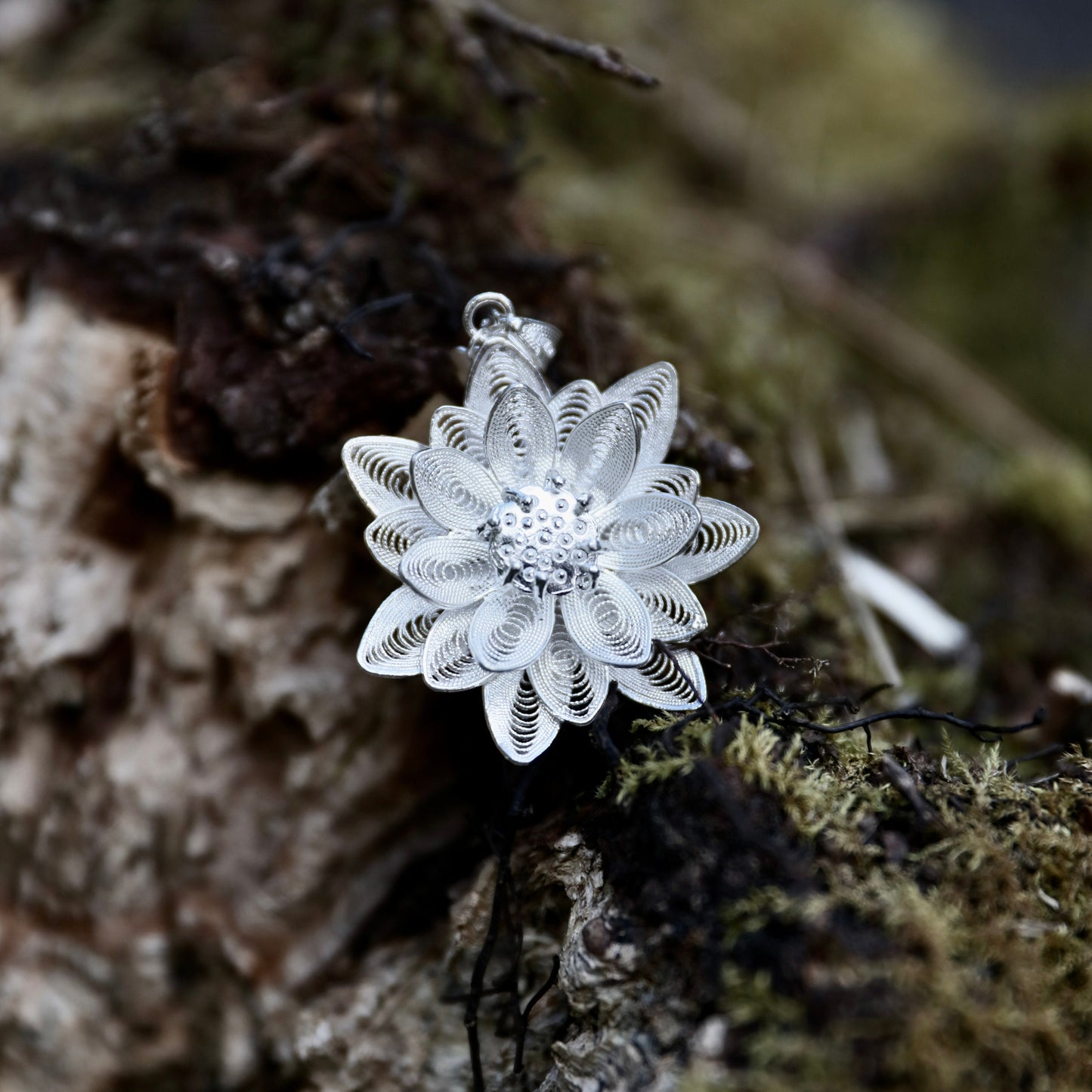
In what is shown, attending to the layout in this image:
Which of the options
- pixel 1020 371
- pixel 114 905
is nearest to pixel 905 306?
pixel 1020 371

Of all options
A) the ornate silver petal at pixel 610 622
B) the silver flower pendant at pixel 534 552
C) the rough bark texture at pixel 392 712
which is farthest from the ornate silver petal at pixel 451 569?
the rough bark texture at pixel 392 712

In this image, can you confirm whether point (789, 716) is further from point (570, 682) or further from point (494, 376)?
point (494, 376)

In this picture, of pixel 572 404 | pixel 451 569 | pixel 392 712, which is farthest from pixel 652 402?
pixel 392 712

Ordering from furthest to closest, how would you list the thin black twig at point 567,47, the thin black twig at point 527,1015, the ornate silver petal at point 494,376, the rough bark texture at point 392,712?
the thin black twig at point 567,47
the ornate silver petal at point 494,376
the thin black twig at point 527,1015
the rough bark texture at point 392,712

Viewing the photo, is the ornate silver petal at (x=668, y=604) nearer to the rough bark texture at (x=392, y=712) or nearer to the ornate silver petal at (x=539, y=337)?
the rough bark texture at (x=392, y=712)

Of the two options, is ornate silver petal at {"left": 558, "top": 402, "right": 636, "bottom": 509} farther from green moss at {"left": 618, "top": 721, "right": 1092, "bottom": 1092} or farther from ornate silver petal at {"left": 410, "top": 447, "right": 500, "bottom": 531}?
green moss at {"left": 618, "top": 721, "right": 1092, "bottom": 1092}

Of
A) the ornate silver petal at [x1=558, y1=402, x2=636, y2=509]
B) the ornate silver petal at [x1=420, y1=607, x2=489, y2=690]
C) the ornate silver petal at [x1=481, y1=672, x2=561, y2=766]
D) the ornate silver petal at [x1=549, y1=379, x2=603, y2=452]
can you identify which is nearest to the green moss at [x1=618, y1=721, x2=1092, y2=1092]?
the ornate silver petal at [x1=481, y1=672, x2=561, y2=766]
